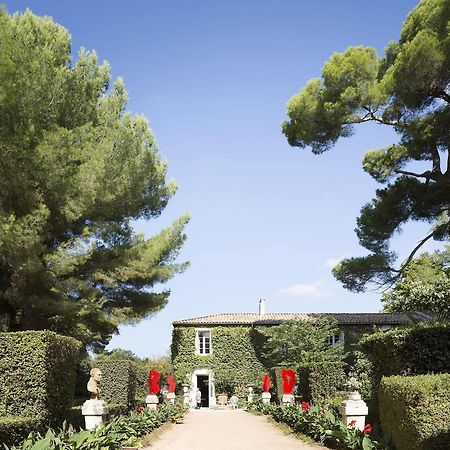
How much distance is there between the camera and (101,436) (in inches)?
388

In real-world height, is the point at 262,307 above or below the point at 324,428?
above

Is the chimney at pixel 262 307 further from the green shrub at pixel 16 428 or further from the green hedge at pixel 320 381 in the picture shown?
the green shrub at pixel 16 428

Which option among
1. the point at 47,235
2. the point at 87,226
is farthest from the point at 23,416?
the point at 87,226

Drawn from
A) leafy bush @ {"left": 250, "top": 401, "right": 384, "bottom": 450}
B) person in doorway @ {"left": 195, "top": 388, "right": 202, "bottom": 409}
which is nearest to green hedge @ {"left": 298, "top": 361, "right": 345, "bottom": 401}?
leafy bush @ {"left": 250, "top": 401, "right": 384, "bottom": 450}

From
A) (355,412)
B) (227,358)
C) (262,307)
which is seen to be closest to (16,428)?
(355,412)

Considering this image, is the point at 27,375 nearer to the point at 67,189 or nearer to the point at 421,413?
the point at 67,189

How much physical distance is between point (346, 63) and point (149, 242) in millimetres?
9434

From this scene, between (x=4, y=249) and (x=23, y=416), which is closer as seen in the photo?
(x=23, y=416)

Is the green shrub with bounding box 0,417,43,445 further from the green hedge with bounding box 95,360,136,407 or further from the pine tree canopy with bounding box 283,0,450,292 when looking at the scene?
the pine tree canopy with bounding box 283,0,450,292

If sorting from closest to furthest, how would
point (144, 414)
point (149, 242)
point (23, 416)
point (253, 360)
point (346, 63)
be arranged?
point (23, 416)
point (144, 414)
point (346, 63)
point (149, 242)
point (253, 360)

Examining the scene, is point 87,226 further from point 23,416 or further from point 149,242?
point 23,416

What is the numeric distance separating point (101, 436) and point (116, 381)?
36.3 feet

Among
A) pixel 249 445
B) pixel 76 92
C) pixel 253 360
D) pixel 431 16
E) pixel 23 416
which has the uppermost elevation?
pixel 431 16

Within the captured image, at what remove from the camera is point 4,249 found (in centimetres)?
1428
